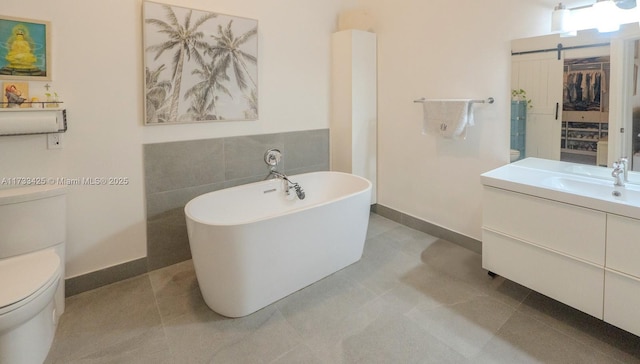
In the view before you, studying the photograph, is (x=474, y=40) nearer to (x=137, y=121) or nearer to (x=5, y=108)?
(x=137, y=121)

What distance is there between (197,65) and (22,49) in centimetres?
101

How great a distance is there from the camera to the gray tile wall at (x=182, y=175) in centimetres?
259

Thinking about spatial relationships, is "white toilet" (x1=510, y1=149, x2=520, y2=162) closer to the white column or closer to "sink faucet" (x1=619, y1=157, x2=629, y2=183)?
"sink faucet" (x1=619, y1=157, x2=629, y2=183)

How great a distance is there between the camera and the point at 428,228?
3332mm

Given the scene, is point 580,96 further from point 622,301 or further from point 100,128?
point 100,128

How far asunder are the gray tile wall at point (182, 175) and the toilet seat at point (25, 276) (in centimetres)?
76

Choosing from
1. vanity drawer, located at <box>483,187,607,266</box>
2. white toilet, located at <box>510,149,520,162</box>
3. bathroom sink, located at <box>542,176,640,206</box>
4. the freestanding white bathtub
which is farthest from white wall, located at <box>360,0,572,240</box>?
the freestanding white bathtub

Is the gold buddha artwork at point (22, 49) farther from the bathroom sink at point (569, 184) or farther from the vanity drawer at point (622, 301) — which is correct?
the vanity drawer at point (622, 301)

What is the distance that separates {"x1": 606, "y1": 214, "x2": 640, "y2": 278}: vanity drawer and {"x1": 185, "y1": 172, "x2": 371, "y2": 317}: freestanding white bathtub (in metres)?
1.44

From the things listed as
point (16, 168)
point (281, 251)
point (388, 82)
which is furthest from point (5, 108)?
point (388, 82)

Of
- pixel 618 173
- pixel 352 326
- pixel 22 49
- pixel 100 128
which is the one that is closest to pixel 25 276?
pixel 100 128

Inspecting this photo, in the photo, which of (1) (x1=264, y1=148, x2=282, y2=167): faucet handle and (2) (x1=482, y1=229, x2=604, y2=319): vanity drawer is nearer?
(2) (x1=482, y1=229, x2=604, y2=319): vanity drawer

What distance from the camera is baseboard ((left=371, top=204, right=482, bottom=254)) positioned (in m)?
2.97

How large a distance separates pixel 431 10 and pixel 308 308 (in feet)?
8.67
